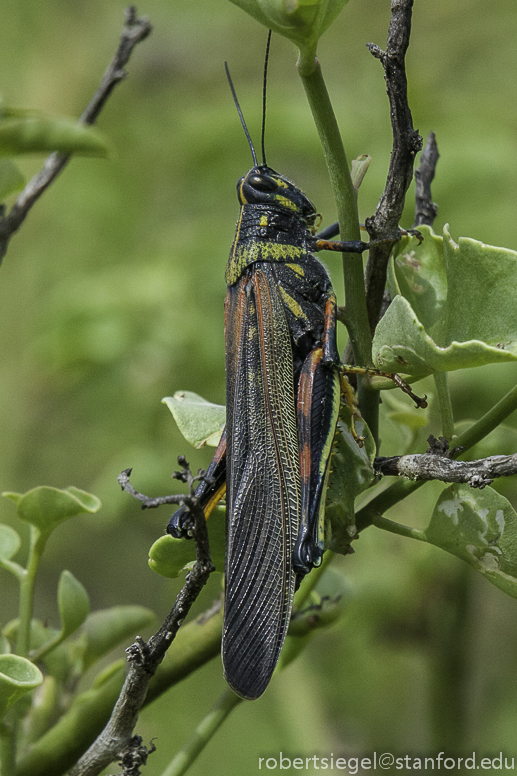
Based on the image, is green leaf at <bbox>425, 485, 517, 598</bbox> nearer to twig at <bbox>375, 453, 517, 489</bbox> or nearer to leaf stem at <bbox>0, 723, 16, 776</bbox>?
twig at <bbox>375, 453, 517, 489</bbox>

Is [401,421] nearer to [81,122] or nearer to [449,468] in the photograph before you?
[449,468]

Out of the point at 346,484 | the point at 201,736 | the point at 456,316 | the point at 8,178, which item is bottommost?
the point at 201,736

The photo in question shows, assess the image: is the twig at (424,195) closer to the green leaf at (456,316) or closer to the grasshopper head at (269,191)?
the green leaf at (456,316)

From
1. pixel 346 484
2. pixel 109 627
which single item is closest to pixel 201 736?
pixel 109 627

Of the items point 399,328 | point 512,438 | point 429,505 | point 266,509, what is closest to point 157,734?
point 429,505

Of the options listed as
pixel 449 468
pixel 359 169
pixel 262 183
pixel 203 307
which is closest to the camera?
pixel 449 468

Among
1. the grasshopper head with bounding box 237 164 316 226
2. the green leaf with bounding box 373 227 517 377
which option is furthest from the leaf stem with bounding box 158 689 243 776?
the grasshopper head with bounding box 237 164 316 226

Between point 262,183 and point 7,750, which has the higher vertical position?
point 262,183

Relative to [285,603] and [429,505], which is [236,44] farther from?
[285,603]
